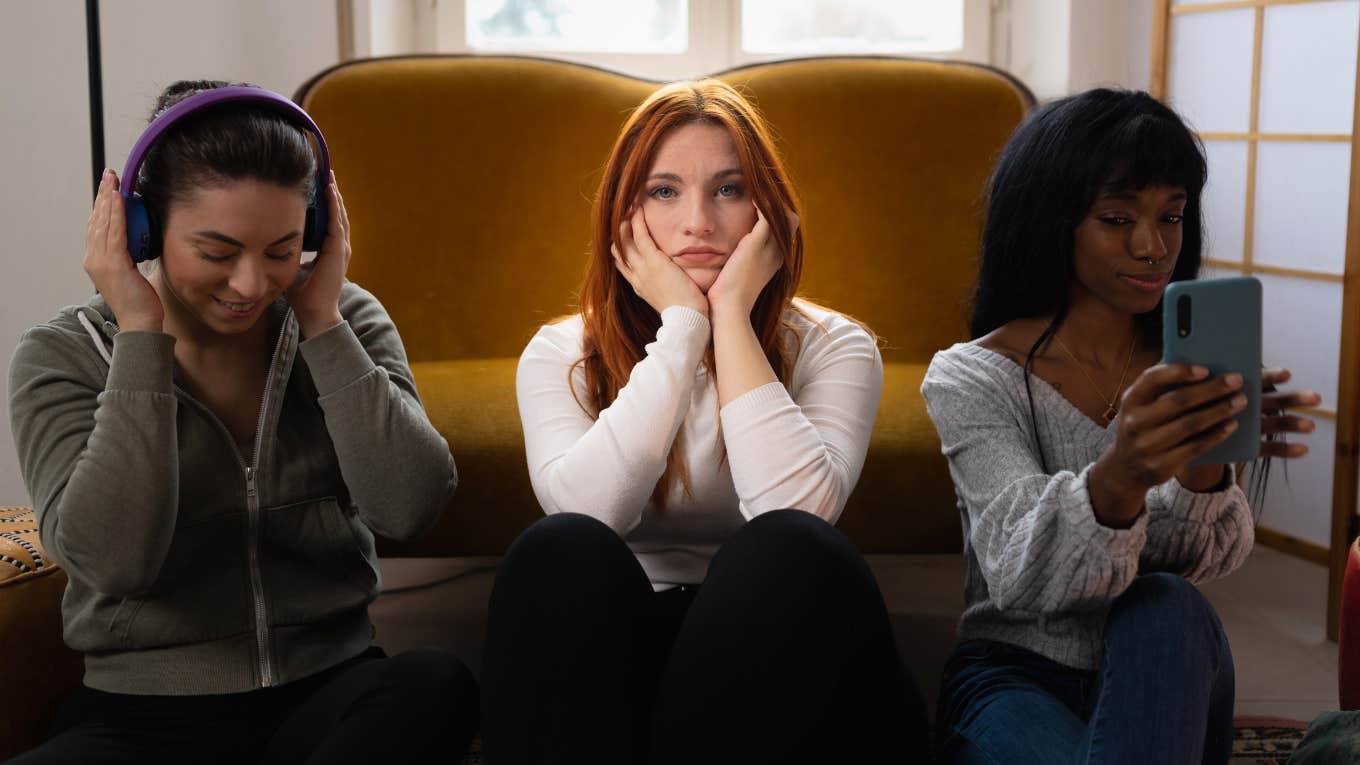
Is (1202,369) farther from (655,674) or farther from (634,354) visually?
(634,354)

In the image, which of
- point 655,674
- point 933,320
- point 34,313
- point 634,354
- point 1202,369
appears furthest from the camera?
point 34,313

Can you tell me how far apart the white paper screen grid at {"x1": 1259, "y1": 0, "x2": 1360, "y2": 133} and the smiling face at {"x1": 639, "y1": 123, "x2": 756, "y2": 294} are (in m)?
1.61

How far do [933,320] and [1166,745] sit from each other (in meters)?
1.38

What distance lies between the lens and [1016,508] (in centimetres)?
122

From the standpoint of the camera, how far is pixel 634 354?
58.4 inches

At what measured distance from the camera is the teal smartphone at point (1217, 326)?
103cm

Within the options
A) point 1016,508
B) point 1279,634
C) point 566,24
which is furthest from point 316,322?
point 566,24

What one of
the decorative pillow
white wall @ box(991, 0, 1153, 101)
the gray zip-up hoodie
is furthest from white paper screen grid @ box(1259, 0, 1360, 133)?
the decorative pillow

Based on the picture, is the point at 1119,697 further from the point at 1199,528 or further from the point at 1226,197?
the point at 1226,197

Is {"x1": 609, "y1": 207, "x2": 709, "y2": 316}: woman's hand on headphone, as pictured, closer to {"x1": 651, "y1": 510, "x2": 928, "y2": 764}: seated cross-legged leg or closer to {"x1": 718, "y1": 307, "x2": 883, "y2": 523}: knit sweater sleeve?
{"x1": 718, "y1": 307, "x2": 883, "y2": 523}: knit sweater sleeve

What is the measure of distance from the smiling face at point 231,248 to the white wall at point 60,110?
1.44 m

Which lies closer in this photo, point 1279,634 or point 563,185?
point 1279,634

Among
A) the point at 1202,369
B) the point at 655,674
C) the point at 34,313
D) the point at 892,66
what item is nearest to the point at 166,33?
the point at 34,313

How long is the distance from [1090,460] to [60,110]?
6.82ft
